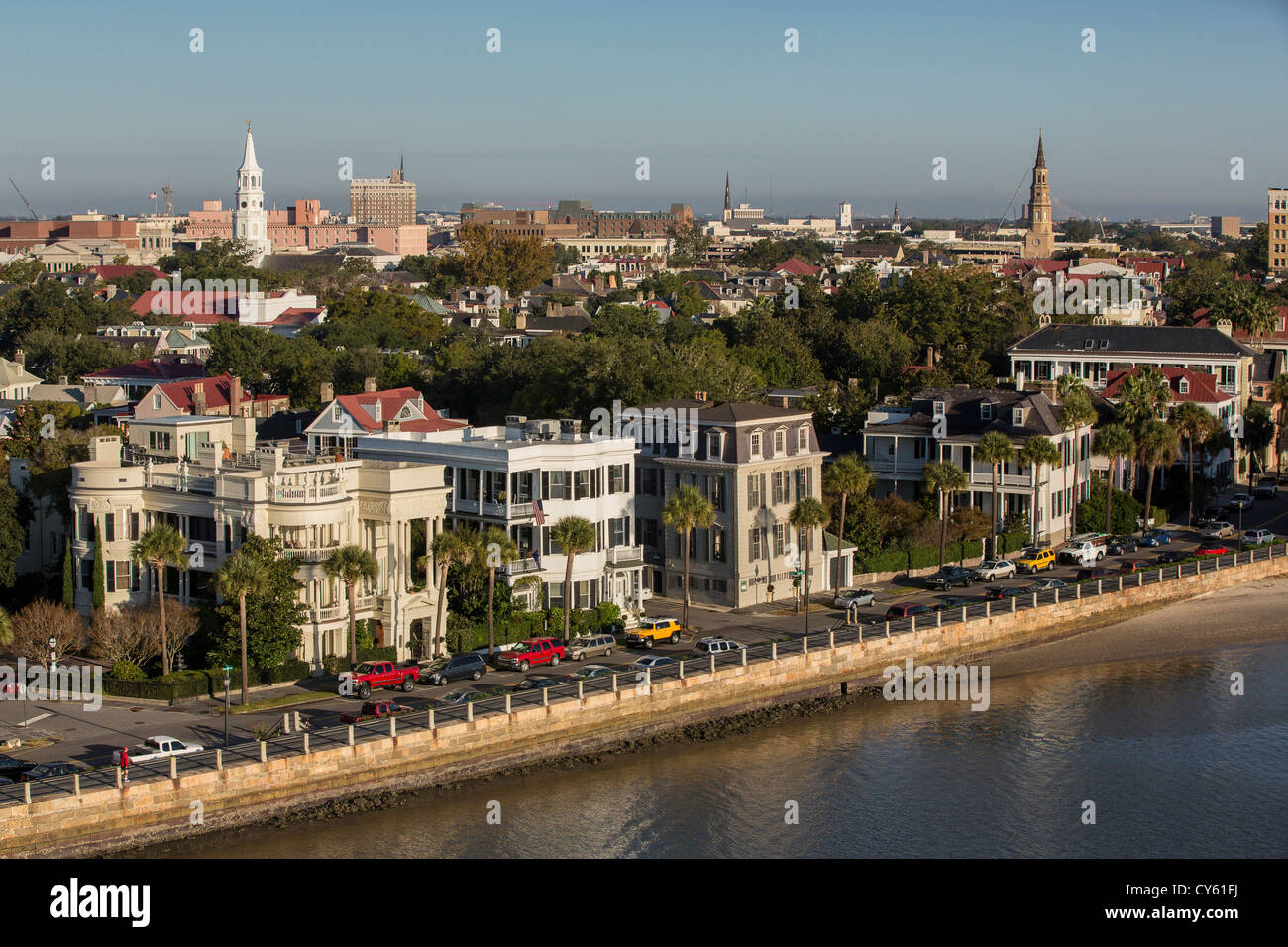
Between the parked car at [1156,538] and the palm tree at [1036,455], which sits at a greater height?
the palm tree at [1036,455]

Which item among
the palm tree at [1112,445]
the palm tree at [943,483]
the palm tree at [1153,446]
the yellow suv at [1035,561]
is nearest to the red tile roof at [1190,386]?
the palm tree at [1153,446]

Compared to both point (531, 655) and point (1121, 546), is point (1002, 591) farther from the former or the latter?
point (531, 655)

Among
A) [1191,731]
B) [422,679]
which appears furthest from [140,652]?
[1191,731]

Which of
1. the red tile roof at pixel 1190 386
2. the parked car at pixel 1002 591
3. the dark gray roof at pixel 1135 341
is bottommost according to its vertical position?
the parked car at pixel 1002 591

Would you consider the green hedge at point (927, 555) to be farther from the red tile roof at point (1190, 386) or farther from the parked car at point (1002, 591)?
the red tile roof at point (1190, 386)

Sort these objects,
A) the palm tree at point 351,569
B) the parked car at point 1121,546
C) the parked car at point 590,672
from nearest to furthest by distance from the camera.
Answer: the palm tree at point 351,569
the parked car at point 590,672
the parked car at point 1121,546

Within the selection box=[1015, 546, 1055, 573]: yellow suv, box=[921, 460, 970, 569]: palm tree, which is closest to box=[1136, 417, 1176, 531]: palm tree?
box=[1015, 546, 1055, 573]: yellow suv

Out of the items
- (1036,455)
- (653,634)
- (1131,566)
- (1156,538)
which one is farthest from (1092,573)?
(653,634)
